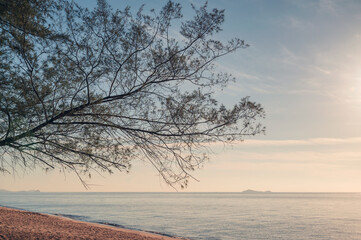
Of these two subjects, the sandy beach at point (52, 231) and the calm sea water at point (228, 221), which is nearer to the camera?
the sandy beach at point (52, 231)

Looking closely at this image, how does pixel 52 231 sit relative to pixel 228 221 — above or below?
above

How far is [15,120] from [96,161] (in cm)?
239

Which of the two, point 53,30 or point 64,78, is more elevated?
point 53,30

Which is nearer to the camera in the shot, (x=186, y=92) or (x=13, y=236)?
(x=186, y=92)

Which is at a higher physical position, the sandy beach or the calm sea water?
the sandy beach

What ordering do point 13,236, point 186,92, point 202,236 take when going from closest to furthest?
point 186,92 → point 13,236 → point 202,236

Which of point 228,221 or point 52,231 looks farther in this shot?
point 228,221

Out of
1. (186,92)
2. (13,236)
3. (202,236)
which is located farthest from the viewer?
(202,236)

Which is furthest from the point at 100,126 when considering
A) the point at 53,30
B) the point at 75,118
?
the point at 53,30

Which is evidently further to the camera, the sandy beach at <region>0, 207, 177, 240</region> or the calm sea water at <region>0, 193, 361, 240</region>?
the calm sea water at <region>0, 193, 361, 240</region>

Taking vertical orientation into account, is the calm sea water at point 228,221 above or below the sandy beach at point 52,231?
below

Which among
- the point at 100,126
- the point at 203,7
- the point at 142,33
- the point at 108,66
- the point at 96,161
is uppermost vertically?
the point at 203,7

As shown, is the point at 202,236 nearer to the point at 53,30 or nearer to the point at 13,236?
the point at 13,236

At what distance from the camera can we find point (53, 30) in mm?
8914
